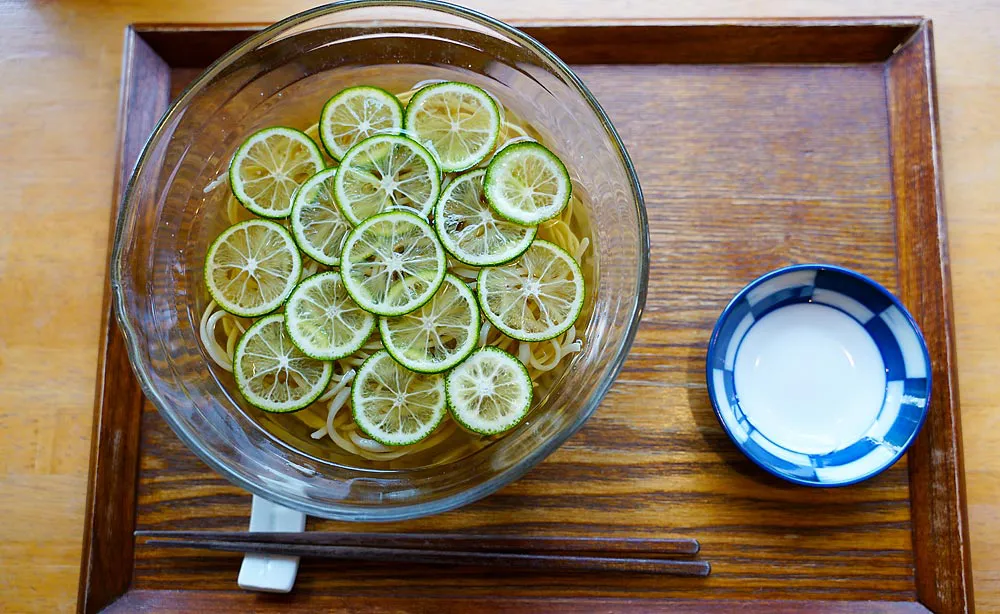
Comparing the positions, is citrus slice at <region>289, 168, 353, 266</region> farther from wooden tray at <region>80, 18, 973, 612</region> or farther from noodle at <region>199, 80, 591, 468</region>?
wooden tray at <region>80, 18, 973, 612</region>

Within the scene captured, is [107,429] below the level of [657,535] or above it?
above

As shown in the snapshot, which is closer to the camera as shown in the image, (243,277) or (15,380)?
(243,277)

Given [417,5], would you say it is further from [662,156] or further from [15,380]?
[15,380]

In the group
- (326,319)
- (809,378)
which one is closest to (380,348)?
(326,319)

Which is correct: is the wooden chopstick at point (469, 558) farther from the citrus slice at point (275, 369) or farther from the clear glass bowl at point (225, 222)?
the citrus slice at point (275, 369)

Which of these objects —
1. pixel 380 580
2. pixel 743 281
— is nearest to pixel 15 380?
pixel 380 580

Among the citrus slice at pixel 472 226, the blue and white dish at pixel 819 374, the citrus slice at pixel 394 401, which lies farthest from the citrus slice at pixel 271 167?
the blue and white dish at pixel 819 374
